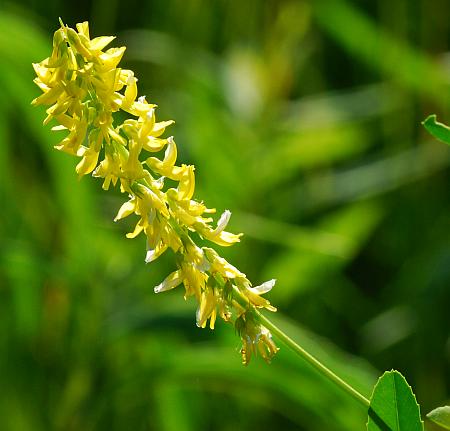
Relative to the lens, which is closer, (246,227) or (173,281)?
(173,281)

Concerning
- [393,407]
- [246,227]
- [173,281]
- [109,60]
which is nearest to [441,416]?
[393,407]

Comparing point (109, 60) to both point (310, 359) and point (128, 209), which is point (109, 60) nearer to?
point (128, 209)

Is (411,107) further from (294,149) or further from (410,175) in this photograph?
(294,149)

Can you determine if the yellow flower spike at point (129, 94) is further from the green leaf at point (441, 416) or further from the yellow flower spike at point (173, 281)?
the green leaf at point (441, 416)

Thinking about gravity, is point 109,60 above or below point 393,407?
above

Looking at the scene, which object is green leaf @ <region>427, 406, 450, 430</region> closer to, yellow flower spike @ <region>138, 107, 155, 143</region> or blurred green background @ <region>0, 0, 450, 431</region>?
yellow flower spike @ <region>138, 107, 155, 143</region>

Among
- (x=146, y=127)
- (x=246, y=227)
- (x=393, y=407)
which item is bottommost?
(x=246, y=227)

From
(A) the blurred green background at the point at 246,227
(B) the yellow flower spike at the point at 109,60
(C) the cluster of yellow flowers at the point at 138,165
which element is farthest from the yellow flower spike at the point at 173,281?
(A) the blurred green background at the point at 246,227

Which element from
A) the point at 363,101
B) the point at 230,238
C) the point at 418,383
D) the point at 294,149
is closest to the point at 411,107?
the point at 363,101
